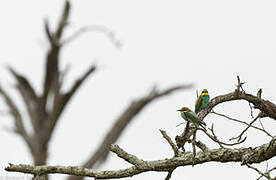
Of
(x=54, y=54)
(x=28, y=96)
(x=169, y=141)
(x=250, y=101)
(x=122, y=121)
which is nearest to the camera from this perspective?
(x=169, y=141)

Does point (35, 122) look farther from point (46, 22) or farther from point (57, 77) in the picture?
point (46, 22)

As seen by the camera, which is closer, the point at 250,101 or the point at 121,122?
the point at 250,101

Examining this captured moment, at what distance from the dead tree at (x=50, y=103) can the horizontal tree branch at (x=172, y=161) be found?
1243cm

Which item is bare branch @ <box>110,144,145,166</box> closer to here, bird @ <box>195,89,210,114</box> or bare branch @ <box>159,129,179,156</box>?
bare branch @ <box>159,129,179,156</box>

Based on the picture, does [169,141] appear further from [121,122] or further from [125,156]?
[121,122]

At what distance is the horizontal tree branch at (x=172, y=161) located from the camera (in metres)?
4.14

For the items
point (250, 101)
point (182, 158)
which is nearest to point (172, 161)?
point (182, 158)

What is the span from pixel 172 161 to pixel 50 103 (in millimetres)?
15102

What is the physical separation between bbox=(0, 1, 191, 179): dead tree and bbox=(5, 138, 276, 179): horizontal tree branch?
12426mm

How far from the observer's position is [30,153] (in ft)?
63.6

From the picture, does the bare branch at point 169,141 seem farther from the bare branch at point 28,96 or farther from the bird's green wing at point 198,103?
the bare branch at point 28,96

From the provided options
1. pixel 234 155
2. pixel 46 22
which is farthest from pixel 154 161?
pixel 46 22

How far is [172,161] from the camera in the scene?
4.22m

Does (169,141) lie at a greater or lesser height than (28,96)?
lesser
